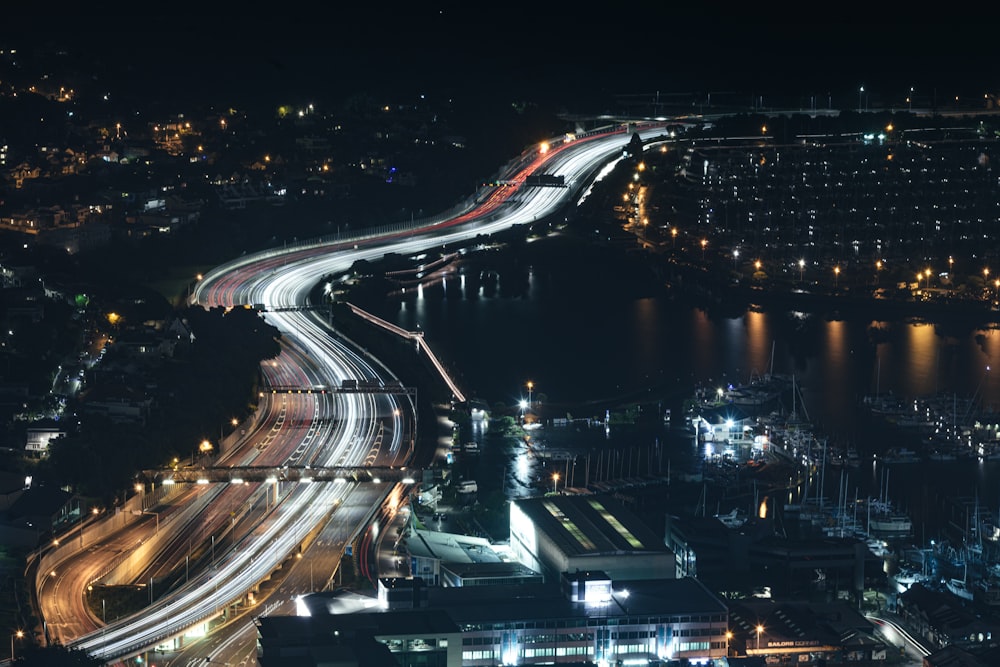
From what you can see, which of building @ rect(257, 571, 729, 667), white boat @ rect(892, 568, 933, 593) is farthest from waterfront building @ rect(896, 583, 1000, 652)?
building @ rect(257, 571, 729, 667)

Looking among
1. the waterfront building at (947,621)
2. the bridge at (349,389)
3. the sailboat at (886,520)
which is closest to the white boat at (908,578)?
the waterfront building at (947,621)

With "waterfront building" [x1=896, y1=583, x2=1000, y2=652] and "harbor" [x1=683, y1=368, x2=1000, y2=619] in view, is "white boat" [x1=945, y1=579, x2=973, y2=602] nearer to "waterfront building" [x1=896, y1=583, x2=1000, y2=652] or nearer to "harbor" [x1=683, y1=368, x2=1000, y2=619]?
"harbor" [x1=683, y1=368, x2=1000, y2=619]

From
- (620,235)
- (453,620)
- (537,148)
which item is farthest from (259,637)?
(537,148)

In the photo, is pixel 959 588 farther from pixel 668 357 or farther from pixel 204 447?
pixel 668 357

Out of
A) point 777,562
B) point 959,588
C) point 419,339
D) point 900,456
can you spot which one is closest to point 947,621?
point 959,588

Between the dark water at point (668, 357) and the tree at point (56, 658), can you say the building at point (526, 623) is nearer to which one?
the tree at point (56, 658)

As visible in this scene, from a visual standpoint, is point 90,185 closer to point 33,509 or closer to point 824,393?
point 824,393
